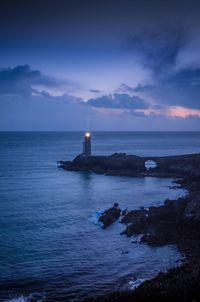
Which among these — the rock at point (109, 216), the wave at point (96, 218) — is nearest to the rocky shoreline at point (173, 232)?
the rock at point (109, 216)

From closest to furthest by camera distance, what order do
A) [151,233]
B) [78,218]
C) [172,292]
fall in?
[172,292], [151,233], [78,218]

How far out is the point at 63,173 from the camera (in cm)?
7562

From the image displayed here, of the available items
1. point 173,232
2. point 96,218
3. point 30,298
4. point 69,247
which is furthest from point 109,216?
point 30,298

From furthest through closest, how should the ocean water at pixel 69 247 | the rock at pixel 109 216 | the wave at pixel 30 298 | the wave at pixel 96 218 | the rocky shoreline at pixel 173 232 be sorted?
the wave at pixel 96 218
the rock at pixel 109 216
the ocean water at pixel 69 247
the wave at pixel 30 298
the rocky shoreline at pixel 173 232

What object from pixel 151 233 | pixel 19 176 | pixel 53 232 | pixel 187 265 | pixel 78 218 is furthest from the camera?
pixel 19 176

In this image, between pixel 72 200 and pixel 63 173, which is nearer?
pixel 72 200

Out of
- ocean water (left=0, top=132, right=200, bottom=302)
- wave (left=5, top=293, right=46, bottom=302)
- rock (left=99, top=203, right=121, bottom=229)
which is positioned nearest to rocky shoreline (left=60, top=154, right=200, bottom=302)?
rock (left=99, top=203, right=121, bottom=229)

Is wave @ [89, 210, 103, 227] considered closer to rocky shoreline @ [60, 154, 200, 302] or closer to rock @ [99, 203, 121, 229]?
rock @ [99, 203, 121, 229]

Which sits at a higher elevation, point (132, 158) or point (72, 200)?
point (132, 158)

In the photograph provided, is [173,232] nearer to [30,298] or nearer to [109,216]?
[109,216]

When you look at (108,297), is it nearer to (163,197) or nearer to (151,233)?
(151,233)

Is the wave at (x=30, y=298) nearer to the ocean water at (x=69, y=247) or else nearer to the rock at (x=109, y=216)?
the ocean water at (x=69, y=247)

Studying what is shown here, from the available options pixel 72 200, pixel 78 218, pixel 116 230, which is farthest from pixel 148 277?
pixel 72 200

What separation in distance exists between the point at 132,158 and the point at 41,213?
3720 centimetres
